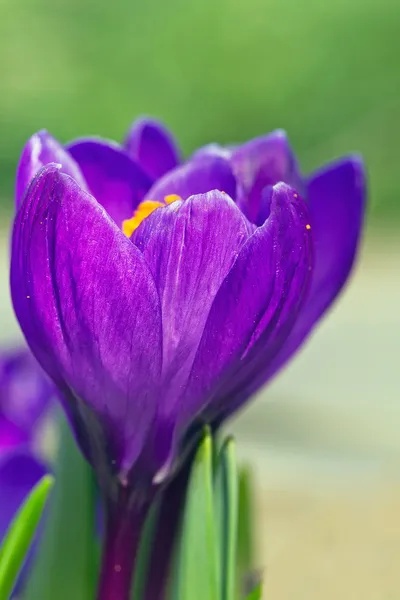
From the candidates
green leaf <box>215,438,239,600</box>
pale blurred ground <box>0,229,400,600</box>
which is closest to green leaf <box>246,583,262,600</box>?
green leaf <box>215,438,239,600</box>

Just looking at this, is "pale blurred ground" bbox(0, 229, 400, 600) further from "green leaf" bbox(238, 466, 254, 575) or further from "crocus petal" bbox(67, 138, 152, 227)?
"crocus petal" bbox(67, 138, 152, 227)

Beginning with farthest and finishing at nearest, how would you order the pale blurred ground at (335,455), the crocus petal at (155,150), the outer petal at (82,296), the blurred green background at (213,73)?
the blurred green background at (213,73), the pale blurred ground at (335,455), the crocus petal at (155,150), the outer petal at (82,296)

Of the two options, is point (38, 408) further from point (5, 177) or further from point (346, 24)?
point (346, 24)

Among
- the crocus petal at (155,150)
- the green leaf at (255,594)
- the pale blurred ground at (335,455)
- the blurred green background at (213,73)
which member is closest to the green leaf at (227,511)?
the green leaf at (255,594)

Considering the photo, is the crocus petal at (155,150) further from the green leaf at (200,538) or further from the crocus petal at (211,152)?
the green leaf at (200,538)

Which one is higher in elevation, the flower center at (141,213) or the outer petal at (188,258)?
the flower center at (141,213)

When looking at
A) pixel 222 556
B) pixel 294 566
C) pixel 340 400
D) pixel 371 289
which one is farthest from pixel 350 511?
pixel 371 289

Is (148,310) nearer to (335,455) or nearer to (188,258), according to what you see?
(188,258)
